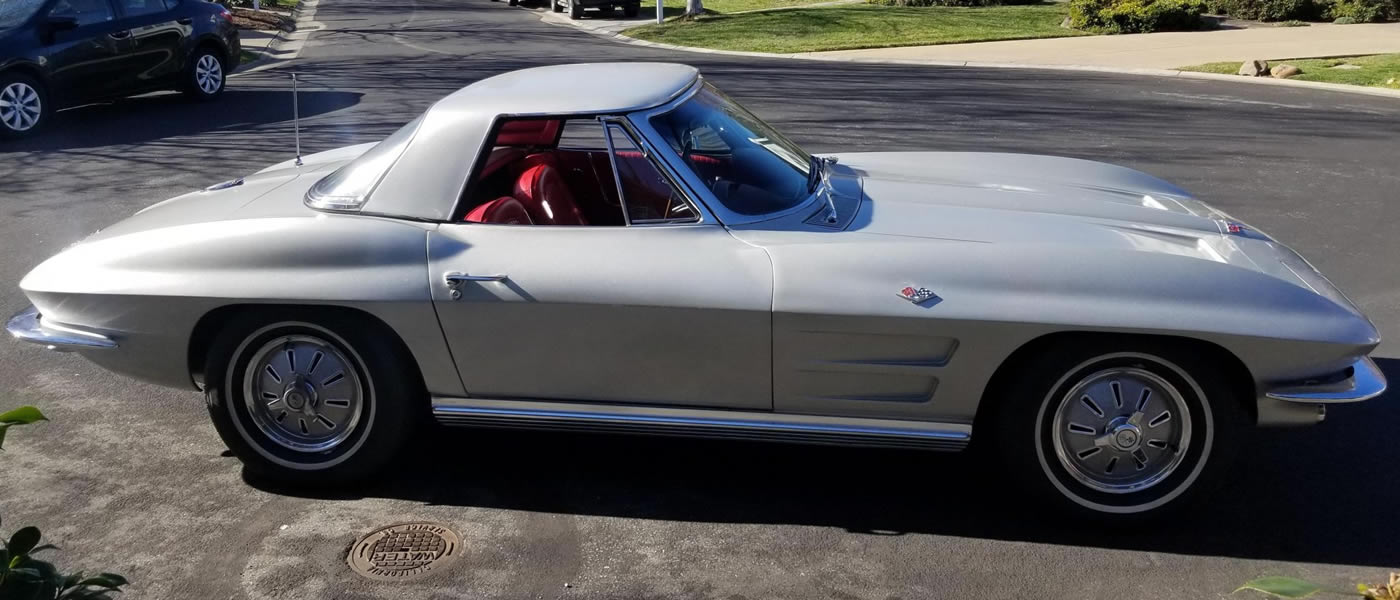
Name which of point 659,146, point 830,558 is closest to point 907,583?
point 830,558

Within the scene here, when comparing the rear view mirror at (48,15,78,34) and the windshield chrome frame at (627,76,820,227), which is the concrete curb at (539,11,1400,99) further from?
the windshield chrome frame at (627,76,820,227)

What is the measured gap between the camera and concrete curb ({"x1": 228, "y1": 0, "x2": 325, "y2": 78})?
1808 centimetres

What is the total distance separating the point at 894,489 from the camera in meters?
4.41

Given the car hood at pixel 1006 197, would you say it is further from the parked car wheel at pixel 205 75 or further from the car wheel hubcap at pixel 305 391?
the parked car wheel at pixel 205 75

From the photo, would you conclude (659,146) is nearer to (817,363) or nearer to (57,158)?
(817,363)

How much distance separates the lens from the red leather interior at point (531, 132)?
4.88 meters

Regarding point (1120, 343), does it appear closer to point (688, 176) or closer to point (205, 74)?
point (688, 176)

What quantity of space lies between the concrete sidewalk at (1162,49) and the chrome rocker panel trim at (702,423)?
14914mm

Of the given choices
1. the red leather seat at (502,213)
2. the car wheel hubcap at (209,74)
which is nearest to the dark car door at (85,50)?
the car wheel hubcap at (209,74)

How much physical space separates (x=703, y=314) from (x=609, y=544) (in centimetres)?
82

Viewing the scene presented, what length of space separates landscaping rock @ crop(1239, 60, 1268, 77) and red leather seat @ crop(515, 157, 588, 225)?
570 inches

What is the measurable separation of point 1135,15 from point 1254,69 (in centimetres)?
601

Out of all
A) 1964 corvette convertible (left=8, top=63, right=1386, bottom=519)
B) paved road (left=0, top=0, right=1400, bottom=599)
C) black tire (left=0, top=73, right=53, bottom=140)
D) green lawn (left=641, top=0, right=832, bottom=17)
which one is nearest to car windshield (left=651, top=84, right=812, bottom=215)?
1964 corvette convertible (left=8, top=63, right=1386, bottom=519)

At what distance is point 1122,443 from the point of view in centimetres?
394
